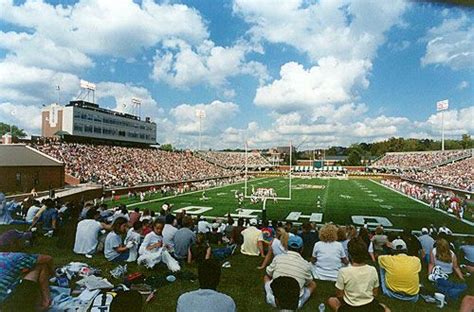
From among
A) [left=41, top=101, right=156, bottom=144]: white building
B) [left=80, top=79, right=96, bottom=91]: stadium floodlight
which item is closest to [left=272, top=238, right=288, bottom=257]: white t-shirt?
[left=41, top=101, right=156, bottom=144]: white building

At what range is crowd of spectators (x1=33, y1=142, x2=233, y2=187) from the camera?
92.3 ft

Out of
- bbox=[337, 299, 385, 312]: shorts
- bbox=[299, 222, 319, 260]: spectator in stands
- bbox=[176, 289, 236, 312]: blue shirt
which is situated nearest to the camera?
bbox=[176, 289, 236, 312]: blue shirt

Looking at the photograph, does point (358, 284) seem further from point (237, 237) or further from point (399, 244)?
point (237, 237)

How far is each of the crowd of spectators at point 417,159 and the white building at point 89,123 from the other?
125ft

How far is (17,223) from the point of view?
9.51m

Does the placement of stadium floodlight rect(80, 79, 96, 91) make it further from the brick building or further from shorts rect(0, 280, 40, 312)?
shorts rect(0, 280, 40, 312)

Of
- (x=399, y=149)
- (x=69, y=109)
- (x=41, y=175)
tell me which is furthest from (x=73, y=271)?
(x=399, y=149)

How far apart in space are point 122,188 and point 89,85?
24678 millimetres

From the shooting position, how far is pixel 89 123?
141 ft

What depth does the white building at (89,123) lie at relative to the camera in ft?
132

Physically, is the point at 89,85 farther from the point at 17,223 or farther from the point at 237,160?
the point at 17,223

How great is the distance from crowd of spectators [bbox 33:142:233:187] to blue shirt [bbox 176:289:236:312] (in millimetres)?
25738

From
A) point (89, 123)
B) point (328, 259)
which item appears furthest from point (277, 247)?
point (89, 123)

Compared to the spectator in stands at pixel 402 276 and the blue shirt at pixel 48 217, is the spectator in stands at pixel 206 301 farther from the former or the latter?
the blue shirt at pixel 48 217
